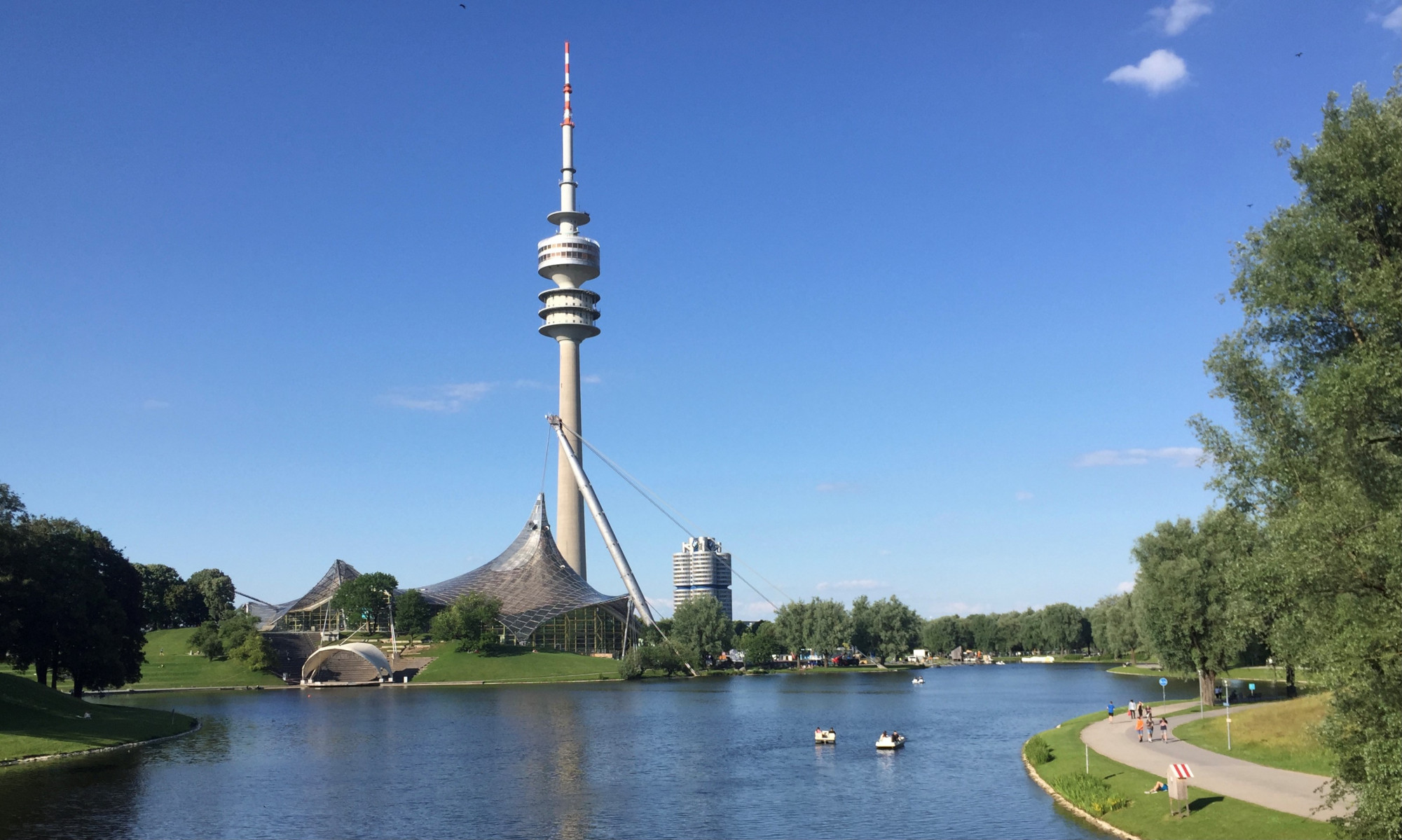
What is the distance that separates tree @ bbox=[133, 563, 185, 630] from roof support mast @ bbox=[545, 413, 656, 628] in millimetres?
59980

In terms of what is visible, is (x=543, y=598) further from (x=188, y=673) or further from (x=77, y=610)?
(x=77, y=610)

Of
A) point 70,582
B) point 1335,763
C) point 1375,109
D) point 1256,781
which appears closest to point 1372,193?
point 1375,109

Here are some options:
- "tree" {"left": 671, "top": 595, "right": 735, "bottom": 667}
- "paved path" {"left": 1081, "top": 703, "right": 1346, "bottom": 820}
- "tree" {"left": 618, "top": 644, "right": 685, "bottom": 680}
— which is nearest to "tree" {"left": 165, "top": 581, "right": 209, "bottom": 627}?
"tree" {"left": 618, "top": 644, "right": 685, "bottom": 680}

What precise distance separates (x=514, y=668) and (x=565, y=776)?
3122 inches

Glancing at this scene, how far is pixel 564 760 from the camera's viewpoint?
47.3m

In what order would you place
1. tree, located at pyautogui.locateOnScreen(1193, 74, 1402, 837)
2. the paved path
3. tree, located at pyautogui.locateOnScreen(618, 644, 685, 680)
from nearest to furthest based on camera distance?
1. tree, located at pyautogui.locateOnScreen(1193, 74, 1402, 837)
2. the paved path
3. tree, located at pyautogui.locateOnScreen(618, 644, 685, 680)

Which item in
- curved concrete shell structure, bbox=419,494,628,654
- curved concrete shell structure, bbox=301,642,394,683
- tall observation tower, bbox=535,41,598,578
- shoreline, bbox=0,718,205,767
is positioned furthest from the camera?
tall observation tower, bbox=535,41,598,578

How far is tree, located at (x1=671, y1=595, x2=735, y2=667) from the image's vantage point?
127 meters

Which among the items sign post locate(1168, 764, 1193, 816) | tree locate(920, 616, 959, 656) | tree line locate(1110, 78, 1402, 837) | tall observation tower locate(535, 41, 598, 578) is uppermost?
tall observation tower locate(535, 41, 598, 578)

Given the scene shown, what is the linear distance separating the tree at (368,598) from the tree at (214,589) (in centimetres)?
2428

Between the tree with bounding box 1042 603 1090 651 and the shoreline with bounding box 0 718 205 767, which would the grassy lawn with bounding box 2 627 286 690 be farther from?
the tree with bounding box 1042 603 1090 651

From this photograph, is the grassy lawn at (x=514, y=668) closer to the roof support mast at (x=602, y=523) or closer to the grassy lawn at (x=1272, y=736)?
the roof support mast at (x=602, y=523)

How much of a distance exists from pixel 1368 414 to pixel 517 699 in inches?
2952

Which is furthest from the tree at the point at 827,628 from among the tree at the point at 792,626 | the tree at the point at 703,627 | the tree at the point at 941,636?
the tree at the point at 941,636
